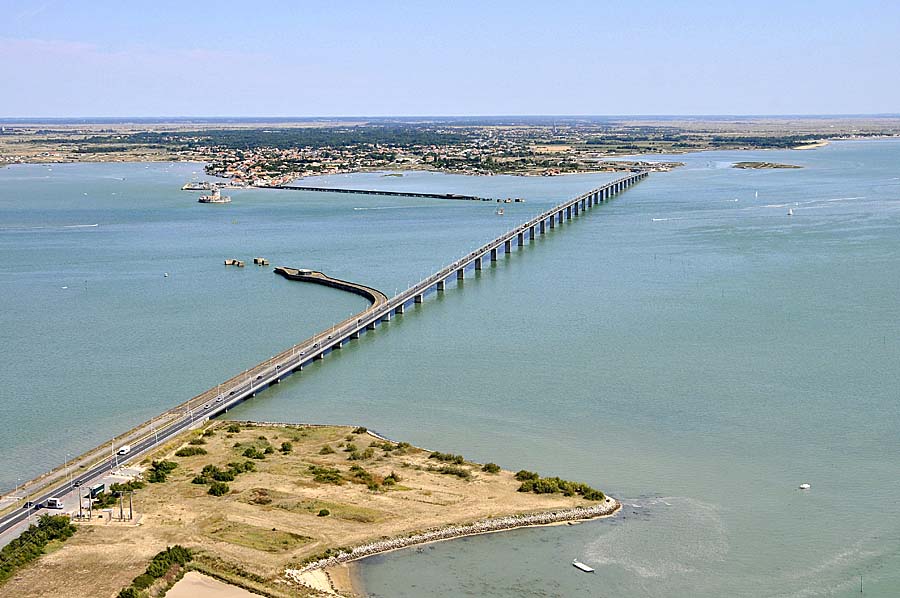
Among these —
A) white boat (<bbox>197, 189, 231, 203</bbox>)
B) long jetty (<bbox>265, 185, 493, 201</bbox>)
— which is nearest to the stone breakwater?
long jetty (<bbox>265, 185, 493, 201</bbox>)

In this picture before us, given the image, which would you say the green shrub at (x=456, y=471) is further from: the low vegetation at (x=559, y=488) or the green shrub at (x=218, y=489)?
the green shrub at (x=218, y=489)

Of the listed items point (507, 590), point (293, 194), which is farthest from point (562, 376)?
point (293, 194)

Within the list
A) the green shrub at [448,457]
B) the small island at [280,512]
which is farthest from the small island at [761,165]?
the small island at [280,512]

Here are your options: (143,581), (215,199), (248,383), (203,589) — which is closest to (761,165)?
(215,199)

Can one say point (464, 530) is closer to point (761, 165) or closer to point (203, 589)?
point (203, 589)

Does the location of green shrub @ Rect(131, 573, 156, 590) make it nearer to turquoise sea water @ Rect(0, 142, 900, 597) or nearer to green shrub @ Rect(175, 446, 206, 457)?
turquoise sea water @ Rect(0, 142, 900, 597)

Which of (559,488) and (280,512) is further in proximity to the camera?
(559,488)
